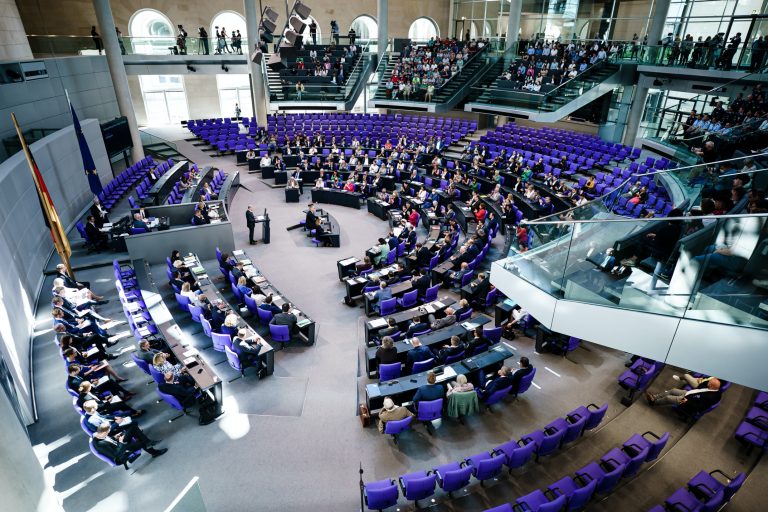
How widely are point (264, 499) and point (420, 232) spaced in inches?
433

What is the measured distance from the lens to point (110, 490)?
635 centimetres

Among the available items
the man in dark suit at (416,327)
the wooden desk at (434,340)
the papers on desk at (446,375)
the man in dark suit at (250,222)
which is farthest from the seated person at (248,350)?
the man in dark suit at (250,222)

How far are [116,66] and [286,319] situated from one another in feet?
57.6

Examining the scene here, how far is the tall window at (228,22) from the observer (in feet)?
96.3

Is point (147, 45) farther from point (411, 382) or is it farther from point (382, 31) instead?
point (411, 382)

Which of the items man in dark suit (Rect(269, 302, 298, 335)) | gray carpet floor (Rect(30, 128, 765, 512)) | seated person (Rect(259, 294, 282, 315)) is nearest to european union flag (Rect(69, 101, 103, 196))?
gray carpet floor (Rect(30, 128, 765, 512))

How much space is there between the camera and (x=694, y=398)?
292 inches

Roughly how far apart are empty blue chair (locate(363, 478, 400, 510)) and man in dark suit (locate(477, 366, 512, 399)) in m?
2.46

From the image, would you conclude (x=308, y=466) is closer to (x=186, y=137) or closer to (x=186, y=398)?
(x=186, y=398)

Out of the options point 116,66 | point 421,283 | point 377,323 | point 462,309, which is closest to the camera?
point 377,323

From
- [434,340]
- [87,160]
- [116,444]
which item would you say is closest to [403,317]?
[434,340]

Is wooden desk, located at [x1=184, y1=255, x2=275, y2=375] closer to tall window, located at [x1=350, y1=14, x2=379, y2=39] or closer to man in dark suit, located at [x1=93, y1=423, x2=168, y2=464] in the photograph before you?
man in dark suit, located at [x1=93, y1=423, x2=168, y2=464]

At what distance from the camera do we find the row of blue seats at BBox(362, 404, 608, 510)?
587 cm

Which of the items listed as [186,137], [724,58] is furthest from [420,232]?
[186,137]
